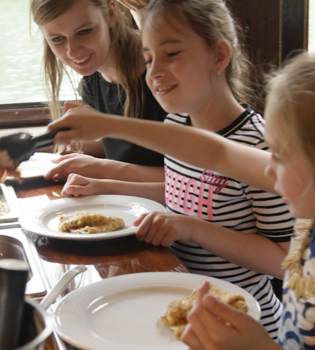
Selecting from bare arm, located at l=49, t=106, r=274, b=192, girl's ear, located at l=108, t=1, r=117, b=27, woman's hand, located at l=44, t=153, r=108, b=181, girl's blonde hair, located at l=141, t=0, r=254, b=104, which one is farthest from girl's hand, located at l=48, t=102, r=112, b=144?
girl's ear, located at l=108, t=1, r=117, b=27

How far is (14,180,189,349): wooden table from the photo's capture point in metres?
0.92

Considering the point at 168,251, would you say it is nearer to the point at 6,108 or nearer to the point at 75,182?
the point at 75,182

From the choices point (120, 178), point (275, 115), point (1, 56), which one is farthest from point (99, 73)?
point (275, 115)

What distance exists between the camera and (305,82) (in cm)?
75

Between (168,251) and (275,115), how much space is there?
0.43 meters

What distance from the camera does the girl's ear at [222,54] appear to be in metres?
1.29

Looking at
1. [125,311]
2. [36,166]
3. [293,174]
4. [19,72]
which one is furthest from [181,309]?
[19,72]

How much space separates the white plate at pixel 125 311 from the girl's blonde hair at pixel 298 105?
28 centimetres

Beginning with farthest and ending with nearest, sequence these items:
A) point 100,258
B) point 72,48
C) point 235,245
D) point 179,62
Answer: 1. point 72,48
2. point 179,62
3. point 235,245
4. point 100,258

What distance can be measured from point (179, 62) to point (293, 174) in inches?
24.8

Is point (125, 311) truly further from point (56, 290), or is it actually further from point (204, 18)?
point (204, 18)

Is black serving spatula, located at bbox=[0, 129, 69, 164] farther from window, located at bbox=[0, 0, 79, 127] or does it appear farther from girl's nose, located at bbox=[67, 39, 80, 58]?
A: window, located at bbox=[0, 0, 79, 127]

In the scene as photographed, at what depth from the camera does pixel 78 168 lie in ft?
5.68

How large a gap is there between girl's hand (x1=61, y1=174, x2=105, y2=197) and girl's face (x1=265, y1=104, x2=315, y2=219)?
2.60ft
